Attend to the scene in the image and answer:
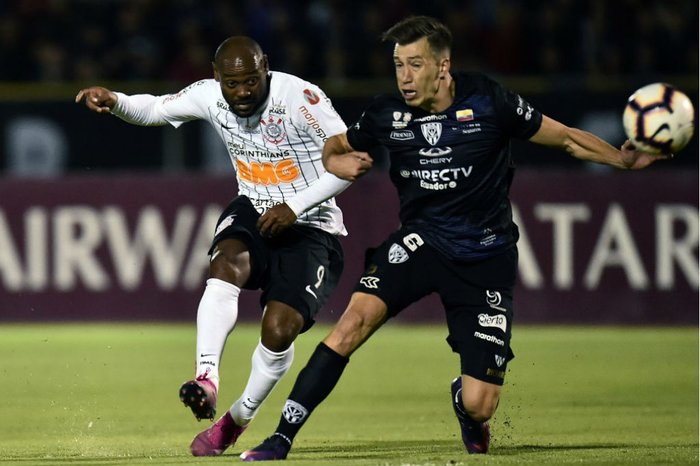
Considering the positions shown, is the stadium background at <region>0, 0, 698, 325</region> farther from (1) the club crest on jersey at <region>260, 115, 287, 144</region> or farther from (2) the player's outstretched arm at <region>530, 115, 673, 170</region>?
(2) the player's outstretched arm at <region>530, 115, 673, 170</region>

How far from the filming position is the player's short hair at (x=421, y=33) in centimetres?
696

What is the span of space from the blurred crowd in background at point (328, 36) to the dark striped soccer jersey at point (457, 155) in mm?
8355

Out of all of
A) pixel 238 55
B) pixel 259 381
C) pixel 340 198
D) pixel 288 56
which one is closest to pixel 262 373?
pixel 259 381

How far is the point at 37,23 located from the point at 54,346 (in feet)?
15.1

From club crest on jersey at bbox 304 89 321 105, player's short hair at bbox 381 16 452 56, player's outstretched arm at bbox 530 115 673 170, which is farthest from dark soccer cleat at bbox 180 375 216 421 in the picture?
player's outstretched arm at bbox 530 115 673 170

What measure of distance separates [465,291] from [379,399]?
8.98ft

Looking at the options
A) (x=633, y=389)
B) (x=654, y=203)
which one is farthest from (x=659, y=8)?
(x=633, y=389)

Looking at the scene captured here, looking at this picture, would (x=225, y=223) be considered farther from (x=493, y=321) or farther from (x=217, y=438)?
(x=493, y=321)

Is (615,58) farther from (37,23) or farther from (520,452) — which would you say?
(520,452)

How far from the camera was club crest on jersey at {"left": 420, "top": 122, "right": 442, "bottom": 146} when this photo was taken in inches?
281

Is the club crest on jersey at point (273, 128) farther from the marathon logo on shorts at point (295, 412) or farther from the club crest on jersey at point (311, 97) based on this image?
the marathon logo on shorts at point (295, 412)

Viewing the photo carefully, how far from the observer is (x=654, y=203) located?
13.9m

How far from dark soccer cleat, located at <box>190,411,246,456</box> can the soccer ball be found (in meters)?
2.43

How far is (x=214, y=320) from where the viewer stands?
7395mm
